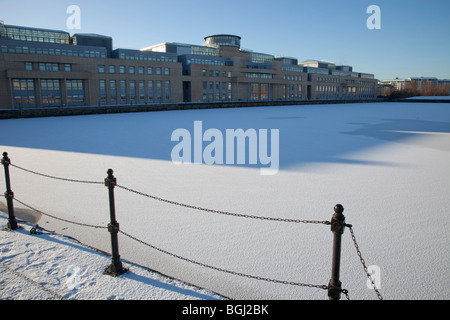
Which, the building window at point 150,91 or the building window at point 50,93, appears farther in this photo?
the building window at point 150,91

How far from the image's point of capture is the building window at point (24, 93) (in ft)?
193

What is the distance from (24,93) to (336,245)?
70361 millimetres

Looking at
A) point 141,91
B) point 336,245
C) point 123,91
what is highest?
point 141,91

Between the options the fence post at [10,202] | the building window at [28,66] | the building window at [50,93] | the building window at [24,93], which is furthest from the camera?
the building window at [50,93]

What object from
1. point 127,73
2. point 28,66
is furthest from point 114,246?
point 127,73

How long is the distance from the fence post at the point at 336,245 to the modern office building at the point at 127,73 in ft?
224

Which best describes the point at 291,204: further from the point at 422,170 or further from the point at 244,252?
the point at 422,170

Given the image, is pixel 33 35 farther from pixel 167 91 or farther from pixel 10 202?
pixel 10 202

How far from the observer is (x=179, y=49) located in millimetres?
92938

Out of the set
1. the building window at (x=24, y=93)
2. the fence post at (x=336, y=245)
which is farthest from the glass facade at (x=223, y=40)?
the fence post at (x=336, y=245)

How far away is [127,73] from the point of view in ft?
244

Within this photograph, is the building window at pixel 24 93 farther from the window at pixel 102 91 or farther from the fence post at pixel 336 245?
the fence post at pixel 336 245

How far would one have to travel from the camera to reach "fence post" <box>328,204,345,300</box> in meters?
3.66
